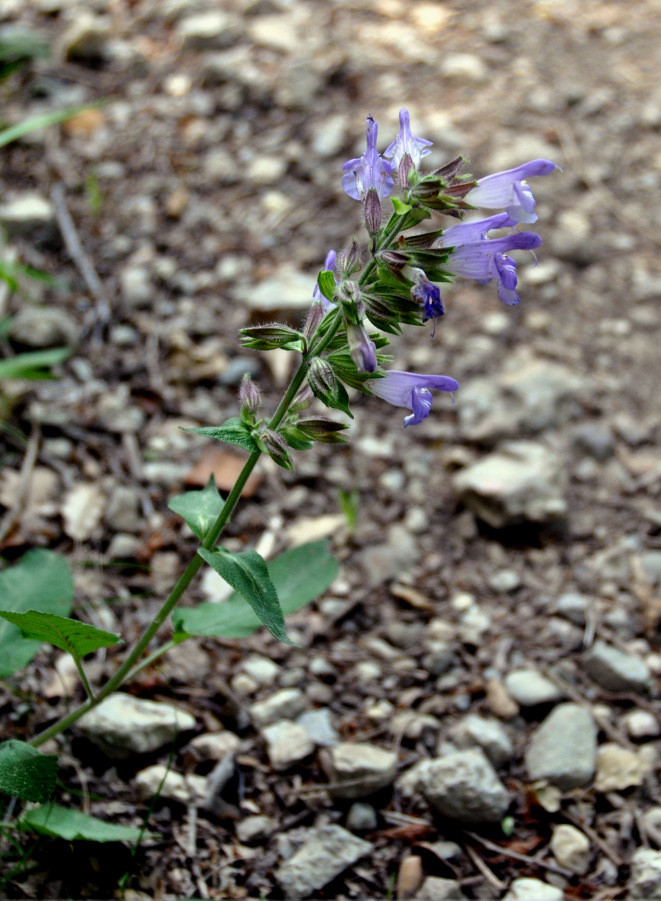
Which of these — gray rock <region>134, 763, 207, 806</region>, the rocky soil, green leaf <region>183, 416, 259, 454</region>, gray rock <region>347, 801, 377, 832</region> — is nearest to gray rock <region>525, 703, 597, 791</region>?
the rocky soil

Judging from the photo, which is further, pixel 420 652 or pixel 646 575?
pixel 646 575

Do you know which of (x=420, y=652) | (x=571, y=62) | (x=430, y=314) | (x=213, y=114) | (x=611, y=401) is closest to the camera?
(x=430, y=314)

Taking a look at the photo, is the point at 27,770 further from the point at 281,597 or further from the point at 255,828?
the point at 281,597

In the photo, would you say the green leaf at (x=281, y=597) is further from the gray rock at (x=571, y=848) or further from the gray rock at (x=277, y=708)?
the gray rock at (x=571, y=848)

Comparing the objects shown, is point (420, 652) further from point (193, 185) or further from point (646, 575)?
point (193, 185)

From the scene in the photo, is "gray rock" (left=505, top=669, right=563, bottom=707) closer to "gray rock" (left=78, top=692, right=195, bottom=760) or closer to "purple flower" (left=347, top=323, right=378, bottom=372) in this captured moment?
"gray rock" (left=78, top=692, right=195, bottom=760)

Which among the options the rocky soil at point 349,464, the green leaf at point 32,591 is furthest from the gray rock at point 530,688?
the green leaf at point 32,591

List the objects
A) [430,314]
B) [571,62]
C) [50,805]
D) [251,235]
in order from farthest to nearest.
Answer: [571,62] → [251,235] → [50,805] → [430,314]

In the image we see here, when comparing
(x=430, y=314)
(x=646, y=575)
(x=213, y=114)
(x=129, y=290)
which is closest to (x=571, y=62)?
(x=213, y=114)
